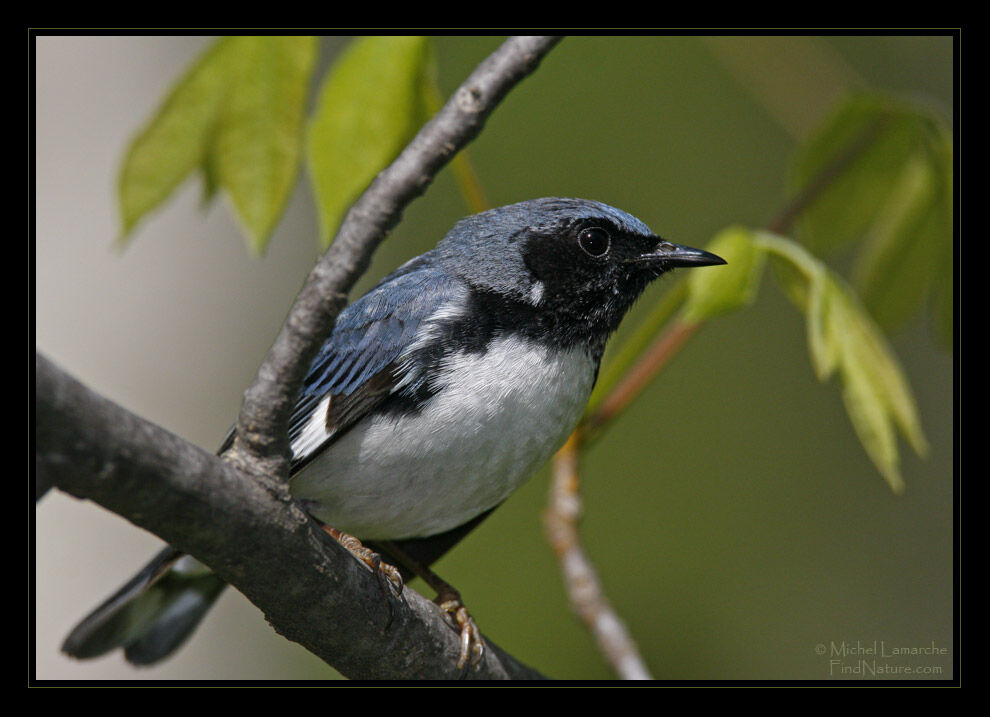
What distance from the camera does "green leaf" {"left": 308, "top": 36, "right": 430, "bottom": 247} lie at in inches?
95.8

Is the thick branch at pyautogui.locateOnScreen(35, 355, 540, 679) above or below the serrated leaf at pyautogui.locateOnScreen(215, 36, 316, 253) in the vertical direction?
below

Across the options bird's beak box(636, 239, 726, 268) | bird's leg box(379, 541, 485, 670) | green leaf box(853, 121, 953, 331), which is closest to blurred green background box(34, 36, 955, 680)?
green leaf box(853, 121, 953, 331)

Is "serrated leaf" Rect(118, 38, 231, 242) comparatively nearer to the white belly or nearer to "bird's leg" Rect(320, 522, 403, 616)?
the white belly

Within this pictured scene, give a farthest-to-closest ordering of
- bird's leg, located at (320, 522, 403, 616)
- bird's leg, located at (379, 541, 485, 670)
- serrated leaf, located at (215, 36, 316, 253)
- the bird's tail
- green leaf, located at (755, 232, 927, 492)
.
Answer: the bird's tail
bird's leg, located at (379, 541, 485, 670)
serrated leaf, located at (215, 36, 316, 253)
green leaf, located at (755, 232, 927, 492)
bird's leg, located at (320, 522, 403, 616)

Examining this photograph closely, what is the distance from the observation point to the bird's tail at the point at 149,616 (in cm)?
304

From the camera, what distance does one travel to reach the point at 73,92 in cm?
423

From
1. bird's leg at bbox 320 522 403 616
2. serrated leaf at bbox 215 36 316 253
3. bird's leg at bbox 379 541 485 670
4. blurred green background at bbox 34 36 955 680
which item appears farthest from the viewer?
blurred green background at bbox 34 36 955 680

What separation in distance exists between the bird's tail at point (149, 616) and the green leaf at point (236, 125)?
51.6 inches

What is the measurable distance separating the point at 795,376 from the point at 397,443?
332 cm

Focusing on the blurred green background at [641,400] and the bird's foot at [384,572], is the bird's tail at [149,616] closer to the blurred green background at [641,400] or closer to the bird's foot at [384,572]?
the blurred green background at [641,400]

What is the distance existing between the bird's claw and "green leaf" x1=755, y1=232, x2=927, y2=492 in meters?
1.18

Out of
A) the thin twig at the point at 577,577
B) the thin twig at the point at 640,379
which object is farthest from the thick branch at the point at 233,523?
the thin twig at the point at 640,379
